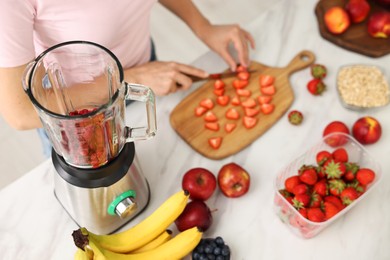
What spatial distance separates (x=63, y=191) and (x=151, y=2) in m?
0.53

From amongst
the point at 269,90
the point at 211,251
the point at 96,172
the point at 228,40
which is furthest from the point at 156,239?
the point at 228,40

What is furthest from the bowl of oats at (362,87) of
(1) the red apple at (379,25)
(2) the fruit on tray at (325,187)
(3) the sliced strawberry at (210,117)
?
(3) the sliced strawberry at (210,117)

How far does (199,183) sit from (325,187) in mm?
294

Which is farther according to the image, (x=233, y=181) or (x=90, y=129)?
(x=233, y=181)

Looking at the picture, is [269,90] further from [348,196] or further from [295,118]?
[348,196]

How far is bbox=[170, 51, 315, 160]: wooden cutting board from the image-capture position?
1329mm

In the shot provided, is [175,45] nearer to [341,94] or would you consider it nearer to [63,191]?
[341,94]

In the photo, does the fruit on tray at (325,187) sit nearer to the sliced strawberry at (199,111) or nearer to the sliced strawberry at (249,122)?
the sliced strawberry at (249,122)

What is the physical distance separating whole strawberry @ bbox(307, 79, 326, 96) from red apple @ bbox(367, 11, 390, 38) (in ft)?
0.89

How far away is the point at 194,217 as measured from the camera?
3.77 feet

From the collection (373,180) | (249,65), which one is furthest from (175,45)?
(373,180)

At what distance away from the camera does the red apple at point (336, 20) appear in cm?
153

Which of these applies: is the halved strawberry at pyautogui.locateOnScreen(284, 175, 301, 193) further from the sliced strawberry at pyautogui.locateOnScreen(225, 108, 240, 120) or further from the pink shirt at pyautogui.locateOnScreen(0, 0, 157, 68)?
the pink shirt at pyautogui.locateOnScreen(0, 0, 157, 68)

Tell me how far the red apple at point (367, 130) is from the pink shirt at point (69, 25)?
2.06 feet
